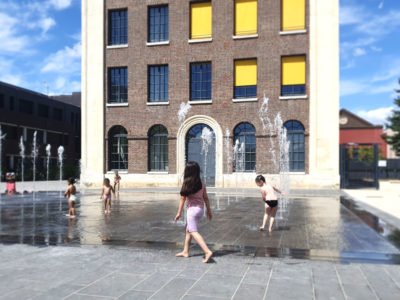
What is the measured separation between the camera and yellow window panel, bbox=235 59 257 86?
22969mm

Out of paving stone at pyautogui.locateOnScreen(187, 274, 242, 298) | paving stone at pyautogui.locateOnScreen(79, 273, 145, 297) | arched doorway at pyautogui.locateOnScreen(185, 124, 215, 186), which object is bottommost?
paving stone at pyautogui.locateOnScreen(79, 273, 145, 297)

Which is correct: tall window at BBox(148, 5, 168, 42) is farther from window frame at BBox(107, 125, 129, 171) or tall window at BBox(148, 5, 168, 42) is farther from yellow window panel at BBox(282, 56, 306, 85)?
yellow window panel at BBox(282, 56, 306, 85)

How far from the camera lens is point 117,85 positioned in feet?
82.1

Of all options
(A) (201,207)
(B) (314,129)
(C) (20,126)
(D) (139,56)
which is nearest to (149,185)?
(D) (139,56)

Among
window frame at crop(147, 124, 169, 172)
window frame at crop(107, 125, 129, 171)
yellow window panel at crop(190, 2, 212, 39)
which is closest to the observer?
yellow window panel at crop(190, 2, 212, 39)

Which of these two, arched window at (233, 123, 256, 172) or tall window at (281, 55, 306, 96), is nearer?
tall window at (281, 55, 306, 96)

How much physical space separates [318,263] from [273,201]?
8.79ft

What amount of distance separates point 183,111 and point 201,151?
9.16 ft

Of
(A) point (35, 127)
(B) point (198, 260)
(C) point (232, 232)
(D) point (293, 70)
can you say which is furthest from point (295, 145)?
(A) point (35, 127)

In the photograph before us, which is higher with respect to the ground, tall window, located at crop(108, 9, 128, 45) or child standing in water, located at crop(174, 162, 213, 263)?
tall window, located at crop(108, 9, 128, 45)

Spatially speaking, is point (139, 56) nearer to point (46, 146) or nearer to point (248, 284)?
point (248, 284)

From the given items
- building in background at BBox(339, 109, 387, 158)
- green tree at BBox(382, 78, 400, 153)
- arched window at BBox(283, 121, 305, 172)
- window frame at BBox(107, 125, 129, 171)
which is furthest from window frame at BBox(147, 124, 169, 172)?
building in background at BBox(339, 109, 387, 158)

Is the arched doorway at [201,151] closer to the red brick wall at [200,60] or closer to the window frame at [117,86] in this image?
the red brick wall at [200,60]

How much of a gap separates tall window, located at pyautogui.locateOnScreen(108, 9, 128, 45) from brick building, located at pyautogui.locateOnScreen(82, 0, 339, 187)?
7cm
